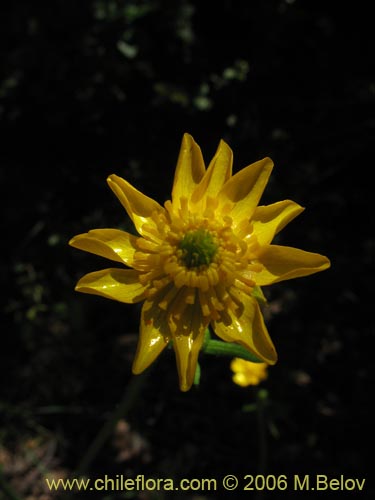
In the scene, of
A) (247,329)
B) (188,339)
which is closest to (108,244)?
(188,339)

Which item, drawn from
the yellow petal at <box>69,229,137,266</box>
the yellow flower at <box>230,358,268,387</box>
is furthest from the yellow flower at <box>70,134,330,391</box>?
the yellow flower at <box>230,358,268,387</box>

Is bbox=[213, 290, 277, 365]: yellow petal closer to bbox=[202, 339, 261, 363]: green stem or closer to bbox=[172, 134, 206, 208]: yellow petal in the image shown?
bbox=[202, 339, 261, 363]: green stem

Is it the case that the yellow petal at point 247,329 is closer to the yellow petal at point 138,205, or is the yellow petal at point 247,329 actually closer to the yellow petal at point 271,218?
the yellow petal at point 271,218

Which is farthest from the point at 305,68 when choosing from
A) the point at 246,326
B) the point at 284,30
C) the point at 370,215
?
the point at 246,326

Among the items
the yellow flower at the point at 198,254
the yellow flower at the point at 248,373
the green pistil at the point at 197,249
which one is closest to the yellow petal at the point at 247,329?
the yellow flower at the point at 198,254

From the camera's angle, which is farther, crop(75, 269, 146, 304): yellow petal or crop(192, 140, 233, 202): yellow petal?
crop(192, 140, 233, 202): yellow petal
